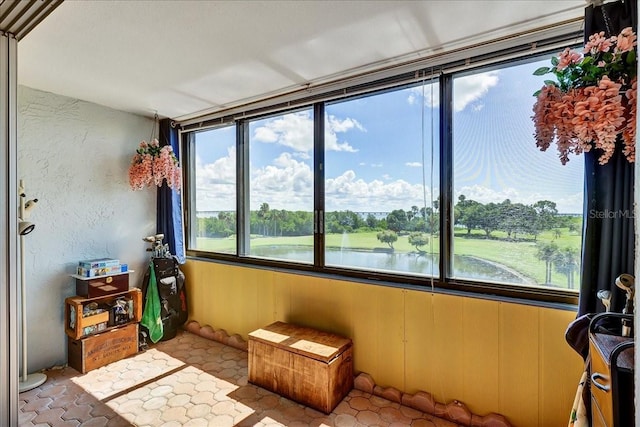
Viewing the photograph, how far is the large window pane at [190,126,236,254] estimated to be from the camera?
328 centimetres

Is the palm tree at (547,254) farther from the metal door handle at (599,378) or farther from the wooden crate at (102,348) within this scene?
the wooden crate at (102,348)

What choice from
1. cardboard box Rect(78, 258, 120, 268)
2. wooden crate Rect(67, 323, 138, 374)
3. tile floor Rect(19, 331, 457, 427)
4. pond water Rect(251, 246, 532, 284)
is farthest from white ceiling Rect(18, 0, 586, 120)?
tile floor Rect(19, 331, 457, 427)

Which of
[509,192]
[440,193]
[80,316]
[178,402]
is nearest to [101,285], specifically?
[80,316]

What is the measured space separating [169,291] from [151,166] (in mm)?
1285

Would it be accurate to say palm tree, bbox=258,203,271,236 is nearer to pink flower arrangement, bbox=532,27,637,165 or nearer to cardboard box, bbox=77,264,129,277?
cardboard box, bbox=77,264,129,277

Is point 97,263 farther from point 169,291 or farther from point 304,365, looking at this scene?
point 304,365

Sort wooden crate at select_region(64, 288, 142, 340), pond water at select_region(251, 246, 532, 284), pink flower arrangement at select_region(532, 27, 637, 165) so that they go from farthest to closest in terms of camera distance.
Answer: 1. wooden crate at select_region(64, 288, 142, 340)
2. pond water at select_region(251, 246, 532, 284)
3. pink flower arrangement at select_region(532, 27, 637, 165)

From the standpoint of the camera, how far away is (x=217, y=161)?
3.39m

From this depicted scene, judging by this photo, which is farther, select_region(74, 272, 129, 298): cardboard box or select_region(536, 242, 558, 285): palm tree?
select_region(74, 272, 129, 298): cardboard box

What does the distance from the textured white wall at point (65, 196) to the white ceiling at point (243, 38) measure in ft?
1.01

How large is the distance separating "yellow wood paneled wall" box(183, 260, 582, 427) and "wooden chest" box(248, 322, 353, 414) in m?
0.19

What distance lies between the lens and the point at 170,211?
11.1 feet

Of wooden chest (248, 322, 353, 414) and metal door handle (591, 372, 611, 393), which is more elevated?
metal door handle (591, 372, 611, 393)

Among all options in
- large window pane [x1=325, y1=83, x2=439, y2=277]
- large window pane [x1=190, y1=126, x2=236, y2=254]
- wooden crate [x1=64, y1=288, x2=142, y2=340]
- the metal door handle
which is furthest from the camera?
large window pane [x1=190, y1=126, x2=236, y2=254]
